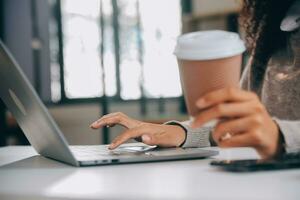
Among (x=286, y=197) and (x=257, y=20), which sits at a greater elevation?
(x=257, y=20)

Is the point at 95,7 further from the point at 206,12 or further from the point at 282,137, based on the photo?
the point at 282,137

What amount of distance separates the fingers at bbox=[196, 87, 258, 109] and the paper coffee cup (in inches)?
1.0

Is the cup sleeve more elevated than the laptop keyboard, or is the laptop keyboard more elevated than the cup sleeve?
the cup sleeve

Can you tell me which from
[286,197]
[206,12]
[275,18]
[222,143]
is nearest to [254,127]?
[222,143]

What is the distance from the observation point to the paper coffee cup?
70cm

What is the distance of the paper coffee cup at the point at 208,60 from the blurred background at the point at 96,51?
3497 millimetres

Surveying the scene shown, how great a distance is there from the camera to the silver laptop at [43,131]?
811 millimetres

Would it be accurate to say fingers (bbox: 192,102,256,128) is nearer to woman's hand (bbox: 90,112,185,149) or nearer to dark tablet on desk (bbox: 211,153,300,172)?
dark tablet on desk (bbox: 211,153,300,172)

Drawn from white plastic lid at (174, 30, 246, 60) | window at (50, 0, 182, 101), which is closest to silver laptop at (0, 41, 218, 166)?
white plastic lid at (174, 30, 246, 60)

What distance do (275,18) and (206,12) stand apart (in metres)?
3.03

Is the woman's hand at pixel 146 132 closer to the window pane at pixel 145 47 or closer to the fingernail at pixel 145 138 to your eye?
the fingernail at pixel 145 138

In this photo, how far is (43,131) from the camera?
888 millimetres

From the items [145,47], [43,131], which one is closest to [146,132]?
[43,131]

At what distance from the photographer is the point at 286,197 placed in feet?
1.84
